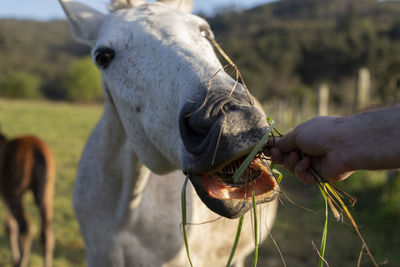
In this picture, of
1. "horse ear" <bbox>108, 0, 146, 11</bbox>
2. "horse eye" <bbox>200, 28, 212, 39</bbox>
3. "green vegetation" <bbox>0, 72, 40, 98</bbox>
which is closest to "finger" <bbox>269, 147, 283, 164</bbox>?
"horse eye" <bbox>200, 28, 212, 39</bbox>

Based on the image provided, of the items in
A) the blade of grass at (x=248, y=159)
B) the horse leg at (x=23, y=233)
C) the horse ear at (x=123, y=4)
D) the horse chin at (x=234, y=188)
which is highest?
the horse ear at (x=123, y=4)

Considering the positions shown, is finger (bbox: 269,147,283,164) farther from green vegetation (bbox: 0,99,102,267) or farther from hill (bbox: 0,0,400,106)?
hill (bbox: 0,0,400,106)

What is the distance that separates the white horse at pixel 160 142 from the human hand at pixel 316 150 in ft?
0.41

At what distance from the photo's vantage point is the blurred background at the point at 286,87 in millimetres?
4602

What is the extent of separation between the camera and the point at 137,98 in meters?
1.65

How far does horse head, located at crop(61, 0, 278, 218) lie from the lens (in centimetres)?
→ 111

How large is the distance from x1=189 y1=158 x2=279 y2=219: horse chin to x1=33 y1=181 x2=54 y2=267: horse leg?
3.65 m

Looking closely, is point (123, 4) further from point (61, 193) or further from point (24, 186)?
point (61, 193)

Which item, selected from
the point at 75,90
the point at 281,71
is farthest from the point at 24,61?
the point at 281,71

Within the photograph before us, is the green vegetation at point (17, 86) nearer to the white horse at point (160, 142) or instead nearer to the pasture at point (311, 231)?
the pasture at point (311, 231)

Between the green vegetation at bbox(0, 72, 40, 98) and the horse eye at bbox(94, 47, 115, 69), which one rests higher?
the horse eye at bbox(94, 47, 115, 69)

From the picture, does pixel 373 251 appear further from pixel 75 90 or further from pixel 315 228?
pixel 75 90

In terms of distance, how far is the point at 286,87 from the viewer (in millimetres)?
34750

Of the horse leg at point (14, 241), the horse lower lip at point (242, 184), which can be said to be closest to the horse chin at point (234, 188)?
the horse lower lip at point (242, 184)
